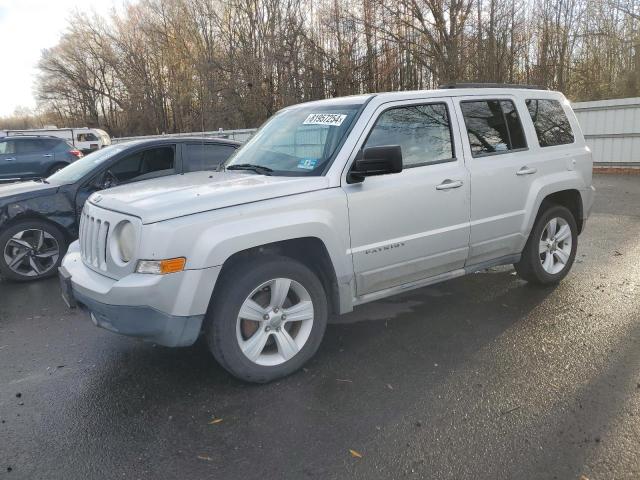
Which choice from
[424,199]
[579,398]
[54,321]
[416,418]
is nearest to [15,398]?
[54,321]

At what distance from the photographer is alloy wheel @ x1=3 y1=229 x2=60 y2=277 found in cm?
628

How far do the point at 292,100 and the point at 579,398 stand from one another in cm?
2611

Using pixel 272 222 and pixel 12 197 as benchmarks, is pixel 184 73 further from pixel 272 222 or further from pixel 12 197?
pixel 272 222

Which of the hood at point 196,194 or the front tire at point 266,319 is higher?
the hood at point 196,194

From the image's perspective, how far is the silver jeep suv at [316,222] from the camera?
3.14 meters

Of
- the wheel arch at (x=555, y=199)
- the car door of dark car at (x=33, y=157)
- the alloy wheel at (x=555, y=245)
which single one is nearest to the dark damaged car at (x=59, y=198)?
the wheel arch at (x=555, y=199)

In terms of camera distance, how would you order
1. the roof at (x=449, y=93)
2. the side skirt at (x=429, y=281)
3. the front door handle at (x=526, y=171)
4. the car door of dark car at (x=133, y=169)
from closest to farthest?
the side skirt at (x=429, y=281) → the roof at (x=449, y=93) → the front door handle at (x=526, y=171) → the car door of dark car at (x=133, y=169)

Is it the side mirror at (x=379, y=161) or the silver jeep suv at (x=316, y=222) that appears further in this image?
the side mirror at (x=379, y=161)

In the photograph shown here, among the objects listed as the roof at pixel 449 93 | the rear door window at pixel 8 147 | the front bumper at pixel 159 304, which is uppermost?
the rear door window at pixel 8 147

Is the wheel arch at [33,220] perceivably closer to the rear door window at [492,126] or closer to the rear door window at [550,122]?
the rear door window at [492,126]

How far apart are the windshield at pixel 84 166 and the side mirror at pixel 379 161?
4318 mm

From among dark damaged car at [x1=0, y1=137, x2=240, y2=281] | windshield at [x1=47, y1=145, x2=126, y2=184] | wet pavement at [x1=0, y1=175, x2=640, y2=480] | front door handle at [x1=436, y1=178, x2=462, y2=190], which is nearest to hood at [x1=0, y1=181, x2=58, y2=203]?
dark damaged car at [x1=0, y1=137, x2=240, y2=281]

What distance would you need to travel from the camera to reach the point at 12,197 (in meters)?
6.22

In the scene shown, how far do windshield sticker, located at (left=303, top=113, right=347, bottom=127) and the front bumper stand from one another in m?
1.56
